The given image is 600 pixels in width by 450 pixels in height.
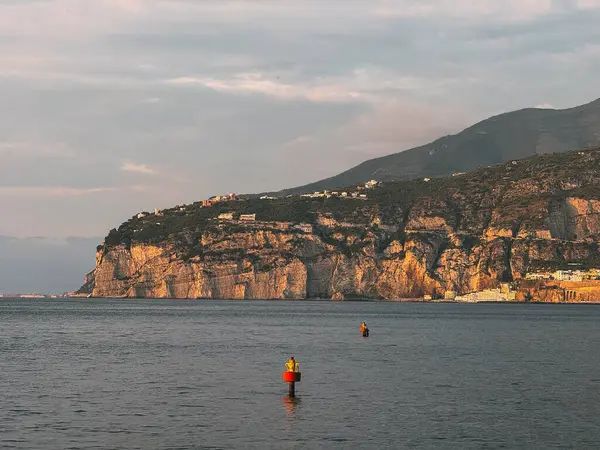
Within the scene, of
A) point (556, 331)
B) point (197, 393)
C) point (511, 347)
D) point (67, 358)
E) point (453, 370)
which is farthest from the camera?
point (556, 331)

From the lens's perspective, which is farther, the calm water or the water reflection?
the water reflection

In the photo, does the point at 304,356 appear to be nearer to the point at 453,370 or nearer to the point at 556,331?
the point at 453,370

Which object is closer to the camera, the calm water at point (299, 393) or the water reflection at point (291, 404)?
the calm water at point (299, 393)

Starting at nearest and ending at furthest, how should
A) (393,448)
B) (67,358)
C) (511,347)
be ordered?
(393,448), (67,358), (511,347)

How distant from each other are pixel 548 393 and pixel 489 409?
9415 millimetres

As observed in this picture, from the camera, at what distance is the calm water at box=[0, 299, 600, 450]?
48.8m

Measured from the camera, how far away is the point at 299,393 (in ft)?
211

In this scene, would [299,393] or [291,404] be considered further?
[299,393]

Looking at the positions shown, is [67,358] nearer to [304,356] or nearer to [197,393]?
[304,356]

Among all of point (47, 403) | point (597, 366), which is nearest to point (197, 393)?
point (47, 403)

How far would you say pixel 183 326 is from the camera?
151500 mm

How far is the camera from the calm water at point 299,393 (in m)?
48.8

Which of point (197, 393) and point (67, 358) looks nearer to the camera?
point (197, 393)

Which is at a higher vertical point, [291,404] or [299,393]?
[299,393]
